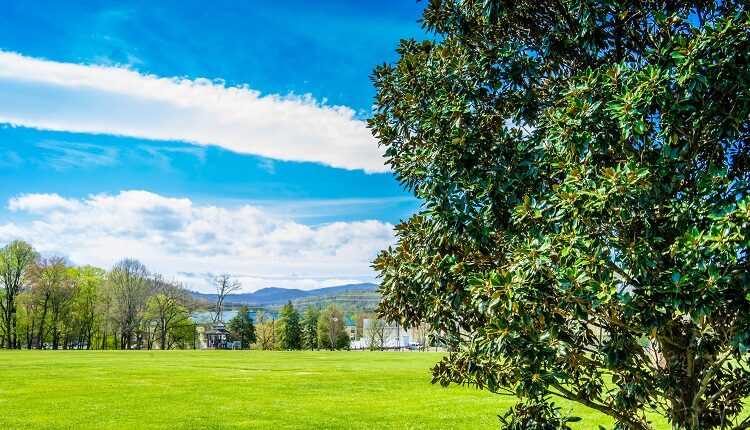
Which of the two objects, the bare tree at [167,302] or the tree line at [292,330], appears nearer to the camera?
the bare tree at [167,302]

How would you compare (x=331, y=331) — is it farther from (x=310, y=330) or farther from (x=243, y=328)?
(x=243, y=328)

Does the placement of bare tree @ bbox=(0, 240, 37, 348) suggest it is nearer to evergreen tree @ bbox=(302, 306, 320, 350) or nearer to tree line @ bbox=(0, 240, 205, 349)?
tree line @ bbox=(0, 240, 205, 349)

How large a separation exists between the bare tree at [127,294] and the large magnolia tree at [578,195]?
87912 mm

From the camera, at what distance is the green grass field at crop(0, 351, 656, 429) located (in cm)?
1803

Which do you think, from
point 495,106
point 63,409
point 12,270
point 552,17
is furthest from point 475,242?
point 12,270

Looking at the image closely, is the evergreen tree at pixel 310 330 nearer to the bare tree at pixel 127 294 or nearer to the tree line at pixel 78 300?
the tree line at pixel 78 300

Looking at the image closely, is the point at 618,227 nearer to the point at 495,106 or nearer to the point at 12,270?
the point at 495,106

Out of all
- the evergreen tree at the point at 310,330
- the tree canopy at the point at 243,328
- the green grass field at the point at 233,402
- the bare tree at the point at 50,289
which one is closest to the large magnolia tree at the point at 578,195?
the green grass field at the point at 233,402

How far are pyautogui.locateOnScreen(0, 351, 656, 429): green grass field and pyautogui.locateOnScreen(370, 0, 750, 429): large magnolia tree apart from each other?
460 inches

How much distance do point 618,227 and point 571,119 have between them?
124 centimetres

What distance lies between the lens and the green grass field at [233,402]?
59.2ft

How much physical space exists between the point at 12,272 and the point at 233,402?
73815 mm

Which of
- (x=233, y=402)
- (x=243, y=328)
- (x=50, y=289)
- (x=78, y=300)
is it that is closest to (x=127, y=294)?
(x=78, y=300)

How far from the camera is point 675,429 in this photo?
22.9 feet
